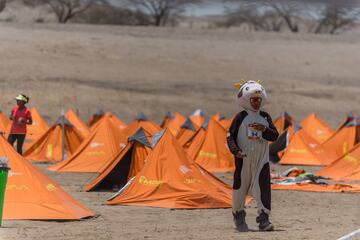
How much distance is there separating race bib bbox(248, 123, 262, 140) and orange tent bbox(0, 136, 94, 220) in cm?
221

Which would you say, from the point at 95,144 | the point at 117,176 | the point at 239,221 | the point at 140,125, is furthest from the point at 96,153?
the point at 239,221

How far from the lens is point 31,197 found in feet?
32.9

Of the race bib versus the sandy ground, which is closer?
the race bib

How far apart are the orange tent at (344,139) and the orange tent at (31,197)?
10.7m

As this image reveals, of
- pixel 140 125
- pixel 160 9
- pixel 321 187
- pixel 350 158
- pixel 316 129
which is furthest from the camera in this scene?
pixel 160 9

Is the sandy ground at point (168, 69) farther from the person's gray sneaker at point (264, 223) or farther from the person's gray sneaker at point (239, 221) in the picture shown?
the person's gray sneaker at point (264, 223)

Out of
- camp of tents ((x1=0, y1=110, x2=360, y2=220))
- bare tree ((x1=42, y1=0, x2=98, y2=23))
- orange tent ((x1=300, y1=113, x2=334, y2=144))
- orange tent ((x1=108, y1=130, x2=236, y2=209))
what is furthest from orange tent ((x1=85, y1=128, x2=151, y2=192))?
bare tree ((x1=42, y1=0, x2=98, y2=23))

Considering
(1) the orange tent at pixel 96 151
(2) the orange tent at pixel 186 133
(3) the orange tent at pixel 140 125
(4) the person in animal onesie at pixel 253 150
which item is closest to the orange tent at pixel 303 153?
(2) the orange tent at pixel 186 133

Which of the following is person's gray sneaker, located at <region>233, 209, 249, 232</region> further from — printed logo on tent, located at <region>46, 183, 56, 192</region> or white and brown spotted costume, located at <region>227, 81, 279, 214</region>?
printed logo on tent, located at <region>46, 183, 56, 192</region>

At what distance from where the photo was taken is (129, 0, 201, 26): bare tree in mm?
58656

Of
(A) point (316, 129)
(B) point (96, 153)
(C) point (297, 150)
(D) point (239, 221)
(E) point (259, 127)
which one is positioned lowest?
(D) point (239, 221)

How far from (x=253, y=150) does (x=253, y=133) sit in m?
0.17

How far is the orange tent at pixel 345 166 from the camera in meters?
15.6

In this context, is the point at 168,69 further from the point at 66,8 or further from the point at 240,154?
the point at 240,154
